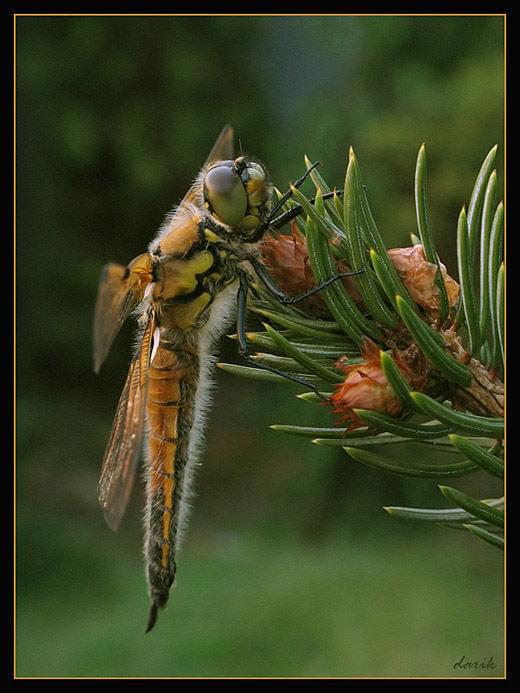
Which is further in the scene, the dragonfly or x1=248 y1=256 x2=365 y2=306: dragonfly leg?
the dragonfly

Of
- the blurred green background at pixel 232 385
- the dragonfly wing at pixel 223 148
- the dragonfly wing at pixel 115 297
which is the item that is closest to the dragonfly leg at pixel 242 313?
the dragonfly wing at pixel 115 297

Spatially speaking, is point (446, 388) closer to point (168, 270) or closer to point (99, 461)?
point (168, 270)

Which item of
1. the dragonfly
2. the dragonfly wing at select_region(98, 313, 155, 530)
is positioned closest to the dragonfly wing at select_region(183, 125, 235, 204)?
the dragonfly

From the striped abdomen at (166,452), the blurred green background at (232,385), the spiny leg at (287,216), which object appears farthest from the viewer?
the blurred green background at (232,385)

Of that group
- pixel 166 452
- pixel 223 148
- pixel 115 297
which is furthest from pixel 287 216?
pixel 166 452

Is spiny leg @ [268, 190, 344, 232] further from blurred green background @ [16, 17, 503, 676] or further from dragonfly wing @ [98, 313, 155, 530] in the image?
blurred green background @ [16, 17, 503, 676]

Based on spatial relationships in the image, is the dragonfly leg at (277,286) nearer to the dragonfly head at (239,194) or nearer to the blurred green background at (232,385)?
the dragonfly head at (239,194)
